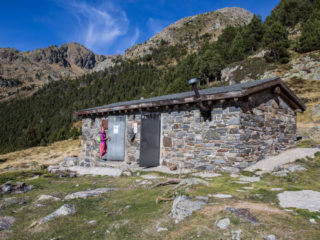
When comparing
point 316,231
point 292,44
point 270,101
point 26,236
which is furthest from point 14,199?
point 292,44

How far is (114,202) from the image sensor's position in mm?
5203

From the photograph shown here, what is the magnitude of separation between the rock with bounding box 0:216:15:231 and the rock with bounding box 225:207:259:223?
4.07m

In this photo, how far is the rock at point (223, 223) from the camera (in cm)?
327

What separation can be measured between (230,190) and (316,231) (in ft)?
7.72

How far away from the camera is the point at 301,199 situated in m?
4.44

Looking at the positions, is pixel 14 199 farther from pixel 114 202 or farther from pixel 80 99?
pixel 80 99

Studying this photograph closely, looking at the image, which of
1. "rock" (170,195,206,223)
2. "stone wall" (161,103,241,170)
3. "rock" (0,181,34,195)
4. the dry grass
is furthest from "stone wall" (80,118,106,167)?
"rock" (170,195,206,223)

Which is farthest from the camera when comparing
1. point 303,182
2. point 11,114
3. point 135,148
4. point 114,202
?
point 11,114

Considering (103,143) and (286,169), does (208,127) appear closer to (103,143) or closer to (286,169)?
(286,169)

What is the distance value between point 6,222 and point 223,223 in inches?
162

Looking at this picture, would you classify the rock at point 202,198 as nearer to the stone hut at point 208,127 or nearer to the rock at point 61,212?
the rock at point 61,212

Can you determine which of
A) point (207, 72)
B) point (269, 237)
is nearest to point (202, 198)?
point (269, 237)

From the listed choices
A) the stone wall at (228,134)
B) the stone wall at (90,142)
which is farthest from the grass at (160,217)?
the stone wall at (90,142)

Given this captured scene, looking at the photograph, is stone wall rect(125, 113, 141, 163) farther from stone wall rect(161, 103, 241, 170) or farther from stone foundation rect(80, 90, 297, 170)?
stone wall rect(161, 103, 241, 170)
